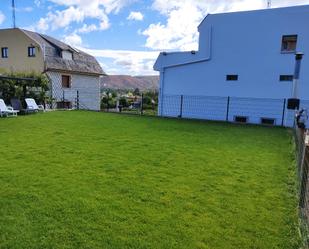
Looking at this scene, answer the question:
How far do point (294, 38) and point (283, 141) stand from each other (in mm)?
8742

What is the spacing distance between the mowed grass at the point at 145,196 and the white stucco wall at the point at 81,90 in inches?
647

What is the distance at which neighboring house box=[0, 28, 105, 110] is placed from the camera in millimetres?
22234

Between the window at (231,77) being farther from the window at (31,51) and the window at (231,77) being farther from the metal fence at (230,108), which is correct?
the window at (31,51)

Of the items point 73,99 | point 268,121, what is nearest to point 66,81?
point 73,99

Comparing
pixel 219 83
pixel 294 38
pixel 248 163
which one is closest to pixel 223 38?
pixel 219 83

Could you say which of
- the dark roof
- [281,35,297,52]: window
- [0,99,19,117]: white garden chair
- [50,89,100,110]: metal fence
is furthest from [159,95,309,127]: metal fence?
the dark roof

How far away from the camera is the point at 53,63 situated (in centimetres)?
2245

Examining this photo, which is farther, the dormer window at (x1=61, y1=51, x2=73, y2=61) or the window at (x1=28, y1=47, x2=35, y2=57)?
the dormer window at (x1=61, y1=51, x2=73, y2=61)

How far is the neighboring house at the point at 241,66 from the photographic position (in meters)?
14.6

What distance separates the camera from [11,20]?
961 inches

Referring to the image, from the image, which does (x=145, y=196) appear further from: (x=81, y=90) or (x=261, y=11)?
(x=81, y=90)

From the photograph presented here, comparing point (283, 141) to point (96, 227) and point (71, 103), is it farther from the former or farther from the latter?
point (71, 103)

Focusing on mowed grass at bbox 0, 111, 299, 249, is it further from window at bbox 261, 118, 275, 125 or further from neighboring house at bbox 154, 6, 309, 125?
neighboring house at bbox 154, 6, 309, 125

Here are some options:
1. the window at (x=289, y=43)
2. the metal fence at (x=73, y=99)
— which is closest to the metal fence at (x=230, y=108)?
the window at (x=289, y=43)
